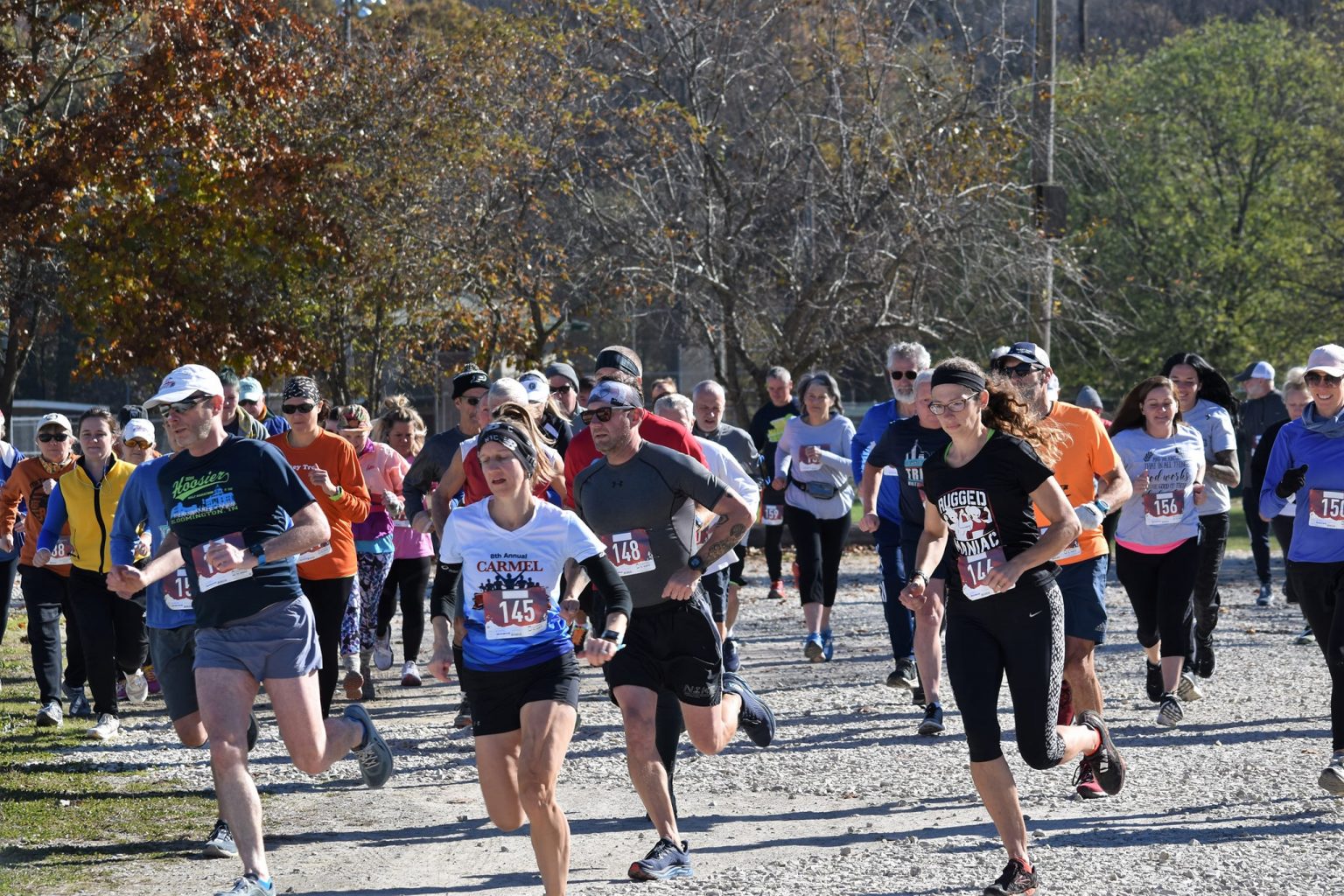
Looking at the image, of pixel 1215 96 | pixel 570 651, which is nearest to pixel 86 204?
pixel 570 651

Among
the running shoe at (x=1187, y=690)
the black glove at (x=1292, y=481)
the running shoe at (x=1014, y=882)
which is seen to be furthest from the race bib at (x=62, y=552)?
the black glove at (x=1292, y=481)

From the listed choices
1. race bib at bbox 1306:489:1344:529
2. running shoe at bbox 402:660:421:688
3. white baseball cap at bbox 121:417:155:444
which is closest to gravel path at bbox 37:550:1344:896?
running shoe at bbox 402:660:421:688

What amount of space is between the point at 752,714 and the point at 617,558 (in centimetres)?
110

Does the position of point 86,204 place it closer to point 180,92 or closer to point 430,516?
point 180,92

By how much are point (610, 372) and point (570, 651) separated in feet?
6.41

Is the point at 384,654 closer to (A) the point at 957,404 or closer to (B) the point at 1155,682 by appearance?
(B) the point at 1155,682

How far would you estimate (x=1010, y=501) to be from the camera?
18.5 ft

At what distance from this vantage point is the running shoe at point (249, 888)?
539 cm

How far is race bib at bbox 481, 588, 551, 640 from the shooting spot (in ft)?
17.5

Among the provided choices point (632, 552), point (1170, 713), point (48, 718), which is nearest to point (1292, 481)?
point (1170, 713)

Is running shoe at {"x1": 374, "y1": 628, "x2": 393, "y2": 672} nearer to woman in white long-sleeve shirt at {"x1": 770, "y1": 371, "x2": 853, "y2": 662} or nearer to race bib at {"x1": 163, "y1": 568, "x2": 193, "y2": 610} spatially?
woman in white long-sleeve shirt at {"x1": 770, "y1": 371, "x2": 853, "y2": 662}

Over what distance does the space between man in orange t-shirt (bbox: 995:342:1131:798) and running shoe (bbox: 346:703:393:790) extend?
2934mm

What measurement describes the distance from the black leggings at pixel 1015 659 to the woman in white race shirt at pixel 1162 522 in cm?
305

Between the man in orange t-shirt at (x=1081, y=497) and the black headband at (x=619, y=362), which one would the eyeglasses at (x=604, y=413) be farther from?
the man in orange t-shirt at (x=1081, y=497)
